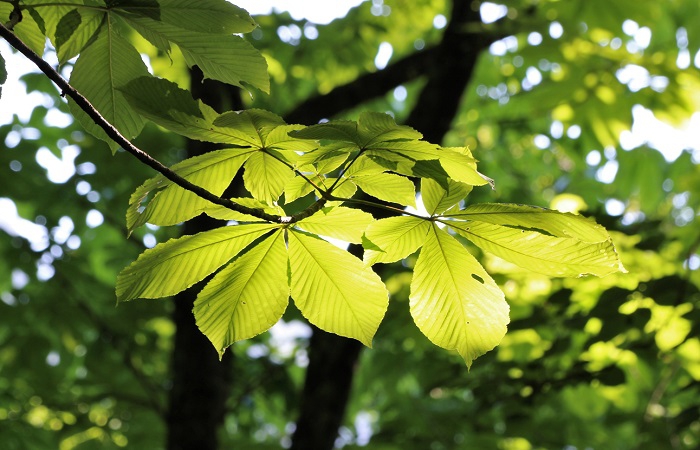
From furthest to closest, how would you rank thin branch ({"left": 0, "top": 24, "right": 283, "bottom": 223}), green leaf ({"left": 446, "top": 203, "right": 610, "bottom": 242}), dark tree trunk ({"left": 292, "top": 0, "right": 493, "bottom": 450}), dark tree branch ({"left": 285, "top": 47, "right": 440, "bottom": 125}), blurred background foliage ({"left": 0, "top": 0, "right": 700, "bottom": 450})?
dark tree branch ({"left": 285, "top": 47, "right": 440, "bottom": 125}) → dark tree trunk ({"left": 292, "top": 0, "right": 493, "bottom": 450}) → blurred background foliage ({"left": 0, "top": 0, "right": 700, "bottom": 450}) → green leaf ({"left": 446, "top": 203, "right": 610, "bottom": 242}) → thin branch ({"left": 0, "top": 24, "right": 283, "bottom": 223})

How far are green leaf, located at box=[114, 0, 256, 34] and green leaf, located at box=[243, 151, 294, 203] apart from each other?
156 millimetres

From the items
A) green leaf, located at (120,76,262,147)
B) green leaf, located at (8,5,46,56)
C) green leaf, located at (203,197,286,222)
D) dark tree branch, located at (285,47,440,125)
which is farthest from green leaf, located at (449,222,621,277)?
dark tree branch, located at (285,47,440,125)

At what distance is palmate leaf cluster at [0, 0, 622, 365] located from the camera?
29.1 inches

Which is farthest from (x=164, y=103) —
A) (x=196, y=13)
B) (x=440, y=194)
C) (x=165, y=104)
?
(x=440, y=194)

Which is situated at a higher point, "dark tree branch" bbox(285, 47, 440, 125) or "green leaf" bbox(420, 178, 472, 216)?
"green leaf" bbox(420, 178, 472, 216)

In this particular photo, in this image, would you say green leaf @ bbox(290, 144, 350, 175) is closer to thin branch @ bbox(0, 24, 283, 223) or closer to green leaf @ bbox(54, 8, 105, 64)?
thin branch @ bbox(0, 24, 283, 223)

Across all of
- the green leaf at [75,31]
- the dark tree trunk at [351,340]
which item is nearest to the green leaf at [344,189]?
the green leaf at [75,31]

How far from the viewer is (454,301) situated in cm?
76

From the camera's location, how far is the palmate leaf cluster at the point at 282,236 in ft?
2.43

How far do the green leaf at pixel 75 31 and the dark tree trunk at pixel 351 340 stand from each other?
180 cm

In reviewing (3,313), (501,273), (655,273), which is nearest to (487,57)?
(655,273)

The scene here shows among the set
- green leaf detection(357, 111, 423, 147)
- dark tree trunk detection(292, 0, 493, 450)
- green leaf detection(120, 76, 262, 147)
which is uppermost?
green leaf detection(120, 76, 262, 147)

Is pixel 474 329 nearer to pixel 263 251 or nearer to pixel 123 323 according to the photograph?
pixel 263 251

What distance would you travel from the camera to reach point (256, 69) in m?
0.77
